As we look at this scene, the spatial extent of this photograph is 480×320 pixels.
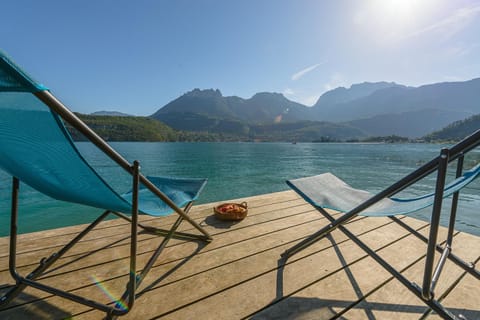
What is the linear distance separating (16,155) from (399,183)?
5.20 ft

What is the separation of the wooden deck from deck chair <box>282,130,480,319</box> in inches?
7.6

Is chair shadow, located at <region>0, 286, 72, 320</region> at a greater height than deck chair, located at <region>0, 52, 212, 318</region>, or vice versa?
deck chair, located at <region>0, 52, 212, 318</region>

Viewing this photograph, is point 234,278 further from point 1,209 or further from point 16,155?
point 1,209

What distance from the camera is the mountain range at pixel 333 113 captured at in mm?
89562

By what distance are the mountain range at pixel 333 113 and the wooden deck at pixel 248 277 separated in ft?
271

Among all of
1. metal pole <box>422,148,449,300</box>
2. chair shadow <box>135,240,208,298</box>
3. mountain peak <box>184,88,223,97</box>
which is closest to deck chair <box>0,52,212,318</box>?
chair shadow <box>135,240,208,298</box>

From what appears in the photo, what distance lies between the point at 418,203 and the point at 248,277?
1058 mm

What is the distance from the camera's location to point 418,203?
1163 mm

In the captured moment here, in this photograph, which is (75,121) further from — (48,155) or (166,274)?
(166,274)

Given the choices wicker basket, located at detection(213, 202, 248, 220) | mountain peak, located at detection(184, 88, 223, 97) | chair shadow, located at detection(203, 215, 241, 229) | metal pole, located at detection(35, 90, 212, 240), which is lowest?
chair shadow, located at detection(203, 215, 241, 229)

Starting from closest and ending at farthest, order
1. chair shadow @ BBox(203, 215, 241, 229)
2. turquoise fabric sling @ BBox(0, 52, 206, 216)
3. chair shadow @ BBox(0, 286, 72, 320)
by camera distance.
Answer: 1. turquoise fabric sling @ BBox(0, 52, 206, 216)
2. chair shadow @ BBox(0, 286, 72, 320)
3. chair shadow @ BBox(203, 215, 241, 229)

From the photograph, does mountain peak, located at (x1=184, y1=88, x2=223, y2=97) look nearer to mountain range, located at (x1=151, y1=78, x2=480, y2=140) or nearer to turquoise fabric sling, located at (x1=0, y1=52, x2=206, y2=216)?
mountain range, located at (x1=151, y1=78, x2=480, y2=140)

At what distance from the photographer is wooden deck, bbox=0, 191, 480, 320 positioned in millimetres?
1064

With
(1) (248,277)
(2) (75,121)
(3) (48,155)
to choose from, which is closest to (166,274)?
(1) (248,277)
